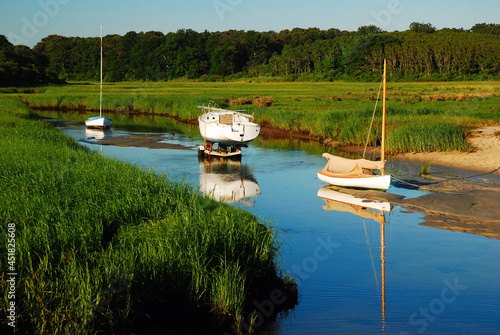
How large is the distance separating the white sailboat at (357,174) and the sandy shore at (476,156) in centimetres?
741

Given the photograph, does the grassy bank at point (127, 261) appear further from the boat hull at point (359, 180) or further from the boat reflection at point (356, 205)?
the boat hull at point (359, 180)

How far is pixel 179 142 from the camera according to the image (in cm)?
3944

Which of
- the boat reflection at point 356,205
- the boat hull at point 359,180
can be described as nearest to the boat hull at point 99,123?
the boat hull at point 359,180

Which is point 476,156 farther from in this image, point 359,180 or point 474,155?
point 359,180

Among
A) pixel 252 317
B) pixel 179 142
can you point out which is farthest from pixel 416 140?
pixel 252 317

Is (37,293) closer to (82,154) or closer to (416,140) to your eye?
(82,154)

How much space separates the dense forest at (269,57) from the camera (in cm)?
10388

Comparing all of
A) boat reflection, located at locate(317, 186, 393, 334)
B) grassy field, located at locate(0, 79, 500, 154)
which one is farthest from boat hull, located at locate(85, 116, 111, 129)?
boat reflection, located at locate(317, 186, 393, 334)

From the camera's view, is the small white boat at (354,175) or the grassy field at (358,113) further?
the grassy field at (358,113)

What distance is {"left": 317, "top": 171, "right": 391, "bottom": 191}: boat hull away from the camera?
2108 cm

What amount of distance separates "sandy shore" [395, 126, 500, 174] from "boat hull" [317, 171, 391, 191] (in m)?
7.77

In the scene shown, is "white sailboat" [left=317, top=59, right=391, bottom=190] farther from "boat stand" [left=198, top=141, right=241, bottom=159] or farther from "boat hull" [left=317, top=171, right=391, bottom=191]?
"boat stand" [left=198, top=141, right=241, bottom=159]

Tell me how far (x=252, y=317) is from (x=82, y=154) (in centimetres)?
1285

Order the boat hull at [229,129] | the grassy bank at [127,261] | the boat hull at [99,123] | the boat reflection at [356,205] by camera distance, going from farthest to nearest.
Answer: the boat hull at [99,123], the boat hull at [229,129], the boat reflection at [356,205], the grassy bank at [127,261]
